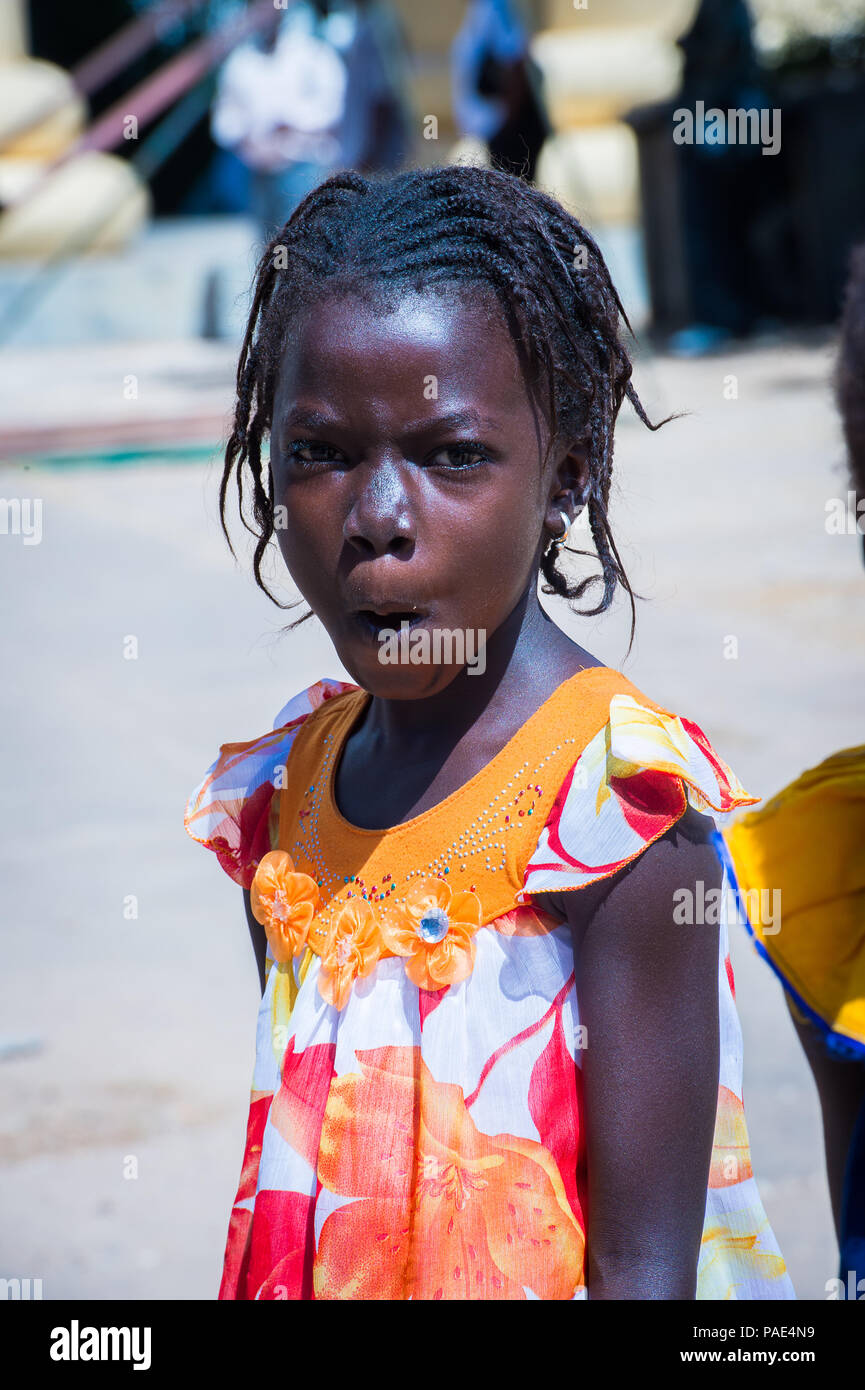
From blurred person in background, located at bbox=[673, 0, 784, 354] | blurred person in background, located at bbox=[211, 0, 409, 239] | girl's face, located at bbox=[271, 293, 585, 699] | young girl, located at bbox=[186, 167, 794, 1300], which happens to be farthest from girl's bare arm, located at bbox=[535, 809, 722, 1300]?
blurred person in background, located at bbox=[211, 0, 409, 239]

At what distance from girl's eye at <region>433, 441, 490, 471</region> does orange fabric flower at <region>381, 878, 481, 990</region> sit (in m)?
0.39

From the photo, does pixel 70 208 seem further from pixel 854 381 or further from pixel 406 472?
pixel 406 472

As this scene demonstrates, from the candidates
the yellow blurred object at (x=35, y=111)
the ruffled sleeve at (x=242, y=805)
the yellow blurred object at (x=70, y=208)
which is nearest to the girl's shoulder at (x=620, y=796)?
the ruffled sleeve at (x=242, y=805)

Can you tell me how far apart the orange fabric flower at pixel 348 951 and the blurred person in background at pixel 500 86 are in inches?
425

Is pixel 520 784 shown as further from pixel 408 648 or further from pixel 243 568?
pixel 243 568

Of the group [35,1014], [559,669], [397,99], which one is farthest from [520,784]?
[397,99]

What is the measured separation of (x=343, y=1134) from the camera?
4.63 feet

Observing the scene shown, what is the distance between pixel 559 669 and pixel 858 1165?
2.29 ft

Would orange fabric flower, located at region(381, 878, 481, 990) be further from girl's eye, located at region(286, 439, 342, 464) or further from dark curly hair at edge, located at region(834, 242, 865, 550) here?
dark curly hair at edge, located at region(834, 242, 865, 550)

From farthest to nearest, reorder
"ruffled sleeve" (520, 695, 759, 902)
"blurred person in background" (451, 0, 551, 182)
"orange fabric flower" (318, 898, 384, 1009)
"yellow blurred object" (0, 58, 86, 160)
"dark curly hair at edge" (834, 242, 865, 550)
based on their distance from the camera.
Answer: "yellow blurred object" (0, 58, 86, 160) < "blurred person in background" (451, 0, 551, 182) < "dark curly hair at edge" (834, 242, 865, 550) < "orange fabric flower" (318, 898, 384, 1009) < "ruffled sleeve" (520, 695, 759, 902)

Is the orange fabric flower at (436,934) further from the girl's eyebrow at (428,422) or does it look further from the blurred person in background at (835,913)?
the blurred person in background at (835,913)

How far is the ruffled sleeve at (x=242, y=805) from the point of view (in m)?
1.70

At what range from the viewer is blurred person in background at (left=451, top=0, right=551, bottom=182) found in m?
11.5

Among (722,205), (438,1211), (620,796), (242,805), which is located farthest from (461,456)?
(722,205)
